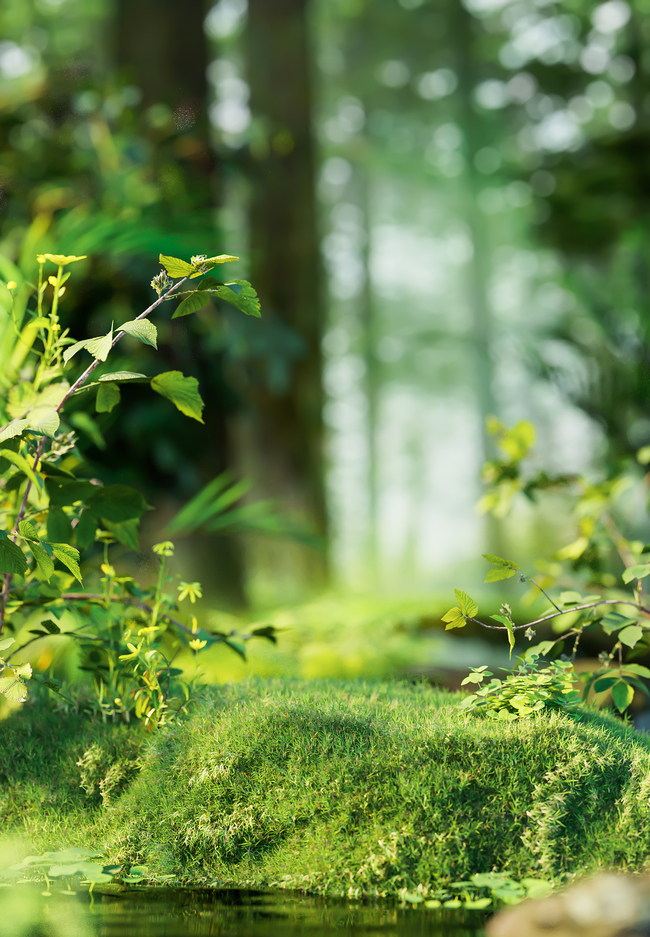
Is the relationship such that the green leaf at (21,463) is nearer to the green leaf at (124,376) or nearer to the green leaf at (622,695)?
the green leaf at (124,376)

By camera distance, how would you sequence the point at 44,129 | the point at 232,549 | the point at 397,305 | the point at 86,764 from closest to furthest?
the point at 86,764 → the point at 44,129 → the point at 232,549 → the point at 397,305

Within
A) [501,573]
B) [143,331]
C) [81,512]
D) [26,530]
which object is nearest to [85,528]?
[81,512]

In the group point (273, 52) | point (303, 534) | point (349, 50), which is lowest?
point (303, 534)

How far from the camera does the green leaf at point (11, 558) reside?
1.74 m

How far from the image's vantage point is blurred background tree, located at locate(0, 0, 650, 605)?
12.7 feet

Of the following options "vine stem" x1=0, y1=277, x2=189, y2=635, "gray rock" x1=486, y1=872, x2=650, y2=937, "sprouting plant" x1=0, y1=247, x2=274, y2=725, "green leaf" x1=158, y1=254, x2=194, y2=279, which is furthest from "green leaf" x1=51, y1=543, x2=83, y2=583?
"gray rock" x1=486, y1=872, x2=650, y2=937

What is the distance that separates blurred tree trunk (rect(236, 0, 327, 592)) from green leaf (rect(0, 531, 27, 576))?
4274mm

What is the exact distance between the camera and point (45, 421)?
5.36 feet

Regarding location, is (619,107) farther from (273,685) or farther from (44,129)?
(273,685)

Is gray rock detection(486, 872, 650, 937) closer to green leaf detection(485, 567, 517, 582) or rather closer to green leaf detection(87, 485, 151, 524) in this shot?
green leaf detection(485, 567, 517, 582)

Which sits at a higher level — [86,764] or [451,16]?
[451,16]

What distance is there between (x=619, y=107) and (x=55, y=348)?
11.8m

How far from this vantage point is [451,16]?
44.0ft

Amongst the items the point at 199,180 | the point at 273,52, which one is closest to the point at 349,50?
the point at 273,52
